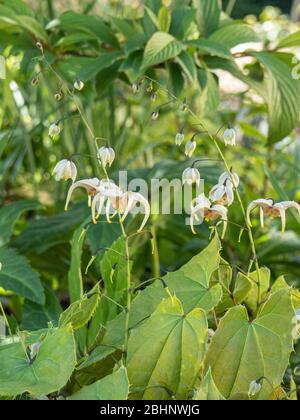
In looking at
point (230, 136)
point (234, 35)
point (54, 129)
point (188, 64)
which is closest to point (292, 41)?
point (234, 35)

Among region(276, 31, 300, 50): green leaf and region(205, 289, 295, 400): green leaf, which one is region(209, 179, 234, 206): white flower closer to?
region(205, 289, 295, 400): green leaf

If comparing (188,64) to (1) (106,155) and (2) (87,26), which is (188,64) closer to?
(2) (87,26)

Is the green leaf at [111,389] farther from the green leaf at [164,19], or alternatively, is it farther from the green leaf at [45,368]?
the green leaf at [164,19]

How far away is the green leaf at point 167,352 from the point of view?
81 cm

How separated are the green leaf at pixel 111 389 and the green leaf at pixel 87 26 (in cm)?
74

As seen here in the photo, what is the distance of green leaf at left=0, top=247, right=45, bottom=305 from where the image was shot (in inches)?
47.8

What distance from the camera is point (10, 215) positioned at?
1.39 metres

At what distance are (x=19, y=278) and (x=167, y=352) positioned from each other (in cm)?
46

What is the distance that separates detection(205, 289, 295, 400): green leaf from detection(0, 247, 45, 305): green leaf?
415 mm

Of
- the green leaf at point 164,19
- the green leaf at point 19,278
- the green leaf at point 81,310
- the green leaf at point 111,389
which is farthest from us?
Result: the green leaf at point 164,19

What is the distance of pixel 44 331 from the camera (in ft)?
3.00

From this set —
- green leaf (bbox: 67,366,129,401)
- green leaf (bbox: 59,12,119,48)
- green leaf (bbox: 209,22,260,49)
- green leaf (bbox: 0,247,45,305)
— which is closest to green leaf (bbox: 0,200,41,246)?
green leaf (bbox: 0,247,45,305)

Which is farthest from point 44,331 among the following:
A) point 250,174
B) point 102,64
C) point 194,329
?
point 250,174

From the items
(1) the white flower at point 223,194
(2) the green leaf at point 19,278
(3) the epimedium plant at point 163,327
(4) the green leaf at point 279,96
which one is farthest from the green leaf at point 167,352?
(4) the green leaf at point 279,96
